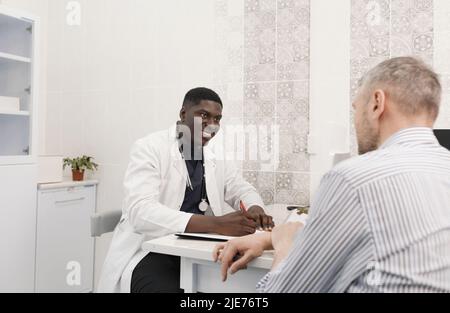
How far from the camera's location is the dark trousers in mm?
1498

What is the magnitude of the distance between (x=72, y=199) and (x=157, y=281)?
139cm

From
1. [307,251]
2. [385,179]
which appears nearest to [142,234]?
[307,251]

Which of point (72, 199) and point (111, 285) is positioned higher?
point (72, 199)

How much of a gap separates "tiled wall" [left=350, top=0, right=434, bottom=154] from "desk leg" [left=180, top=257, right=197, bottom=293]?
1.26 metres

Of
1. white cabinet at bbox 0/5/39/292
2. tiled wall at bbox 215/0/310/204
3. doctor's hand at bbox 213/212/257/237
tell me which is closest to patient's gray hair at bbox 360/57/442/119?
doctor's hand at bbox 213/212/257/237

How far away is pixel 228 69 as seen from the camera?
2.38m

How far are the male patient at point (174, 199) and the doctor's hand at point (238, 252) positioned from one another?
0.23m

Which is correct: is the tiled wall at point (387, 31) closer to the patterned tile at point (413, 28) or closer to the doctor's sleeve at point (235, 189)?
the patterned tile at point (413, 28)

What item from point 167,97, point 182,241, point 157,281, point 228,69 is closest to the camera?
point 182,241

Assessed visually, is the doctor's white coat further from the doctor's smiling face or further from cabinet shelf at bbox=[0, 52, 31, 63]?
cabinet shelf at bbox=[0, 52, 31, 63]

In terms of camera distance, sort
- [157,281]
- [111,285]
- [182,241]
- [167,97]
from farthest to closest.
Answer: [167,97], [111,285], [157,281], [182,241]

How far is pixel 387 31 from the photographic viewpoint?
1995mm

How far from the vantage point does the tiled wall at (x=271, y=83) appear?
220 cm
